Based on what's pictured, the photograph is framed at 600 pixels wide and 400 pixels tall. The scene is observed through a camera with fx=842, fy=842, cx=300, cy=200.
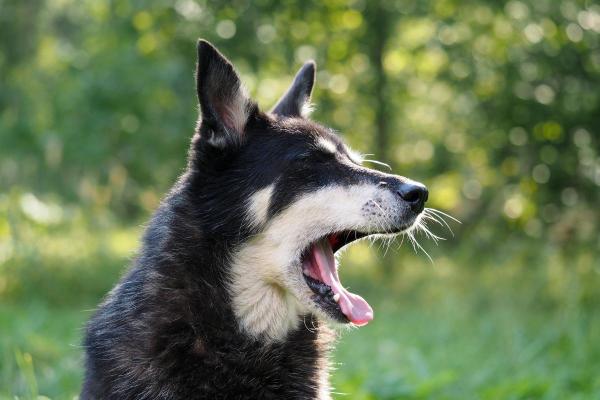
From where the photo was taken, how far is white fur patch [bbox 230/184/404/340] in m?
3.88

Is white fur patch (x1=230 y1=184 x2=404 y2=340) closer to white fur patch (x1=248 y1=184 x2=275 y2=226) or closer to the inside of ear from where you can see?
white fur patch (x1=248 y1=184 x2=275 y2=226)

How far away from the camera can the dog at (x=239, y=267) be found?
3717 mm

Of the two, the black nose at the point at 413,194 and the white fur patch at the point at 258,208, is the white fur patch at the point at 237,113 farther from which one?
the black nose at the point at 413,194

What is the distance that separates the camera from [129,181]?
11.1 metres

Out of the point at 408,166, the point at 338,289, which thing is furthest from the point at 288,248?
the point at 408,166

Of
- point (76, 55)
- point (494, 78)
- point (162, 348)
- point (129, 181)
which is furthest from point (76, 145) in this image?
point (162, 348)

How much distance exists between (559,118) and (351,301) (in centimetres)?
706

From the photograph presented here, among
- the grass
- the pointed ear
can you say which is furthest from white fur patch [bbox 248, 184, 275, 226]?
the grass

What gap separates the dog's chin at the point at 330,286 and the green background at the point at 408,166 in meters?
4.49

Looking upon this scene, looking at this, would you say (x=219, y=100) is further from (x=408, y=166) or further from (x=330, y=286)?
(x=408, y=166)

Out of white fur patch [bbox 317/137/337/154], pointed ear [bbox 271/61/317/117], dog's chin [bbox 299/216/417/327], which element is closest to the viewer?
dog's chin [bbox 299/216/417/327]

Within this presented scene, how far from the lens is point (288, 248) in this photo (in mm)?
3912

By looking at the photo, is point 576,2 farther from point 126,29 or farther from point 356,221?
point 356,221

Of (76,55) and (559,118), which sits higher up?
(559,118)
